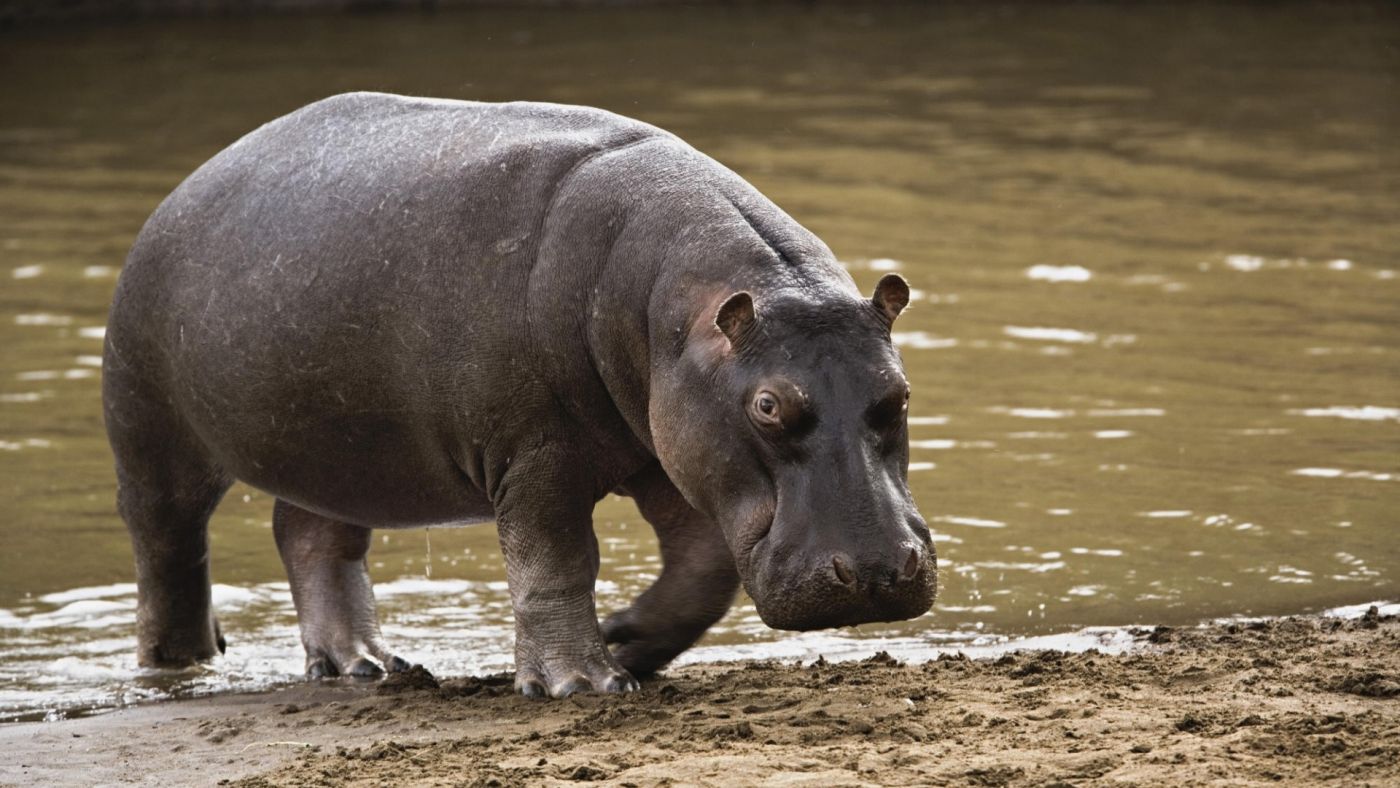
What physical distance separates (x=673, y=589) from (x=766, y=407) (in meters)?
1.08

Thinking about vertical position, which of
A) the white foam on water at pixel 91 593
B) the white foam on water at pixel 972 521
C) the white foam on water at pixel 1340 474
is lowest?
the white foam on water at pixel 91 593

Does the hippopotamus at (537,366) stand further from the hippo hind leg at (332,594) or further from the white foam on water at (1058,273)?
the white foam on water at (1058,273)

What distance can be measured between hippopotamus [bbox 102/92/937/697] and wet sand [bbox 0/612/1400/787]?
29 cm

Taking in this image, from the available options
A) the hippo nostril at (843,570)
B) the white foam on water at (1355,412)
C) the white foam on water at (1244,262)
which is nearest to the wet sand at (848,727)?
the hippo nostril at (843,570)

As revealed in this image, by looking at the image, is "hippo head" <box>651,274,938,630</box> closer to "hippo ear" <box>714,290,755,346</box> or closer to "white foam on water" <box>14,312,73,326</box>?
"hippo ear" <box>714,290,755,346</box>

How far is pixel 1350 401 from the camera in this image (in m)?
9.23

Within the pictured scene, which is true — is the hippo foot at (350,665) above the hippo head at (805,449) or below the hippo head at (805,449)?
below

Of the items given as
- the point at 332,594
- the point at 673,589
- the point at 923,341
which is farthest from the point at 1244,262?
the point at 673,589

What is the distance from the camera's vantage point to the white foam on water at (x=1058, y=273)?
1200 cm

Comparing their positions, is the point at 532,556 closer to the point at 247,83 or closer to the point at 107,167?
the point at 107,167

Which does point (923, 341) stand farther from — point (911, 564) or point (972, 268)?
point (911, 564)

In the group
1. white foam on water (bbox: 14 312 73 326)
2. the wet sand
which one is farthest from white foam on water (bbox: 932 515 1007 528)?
white foam on water (bbox: 14 312 73 326)

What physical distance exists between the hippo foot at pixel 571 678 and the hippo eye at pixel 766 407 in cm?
99

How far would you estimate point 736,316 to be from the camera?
4891 mm
